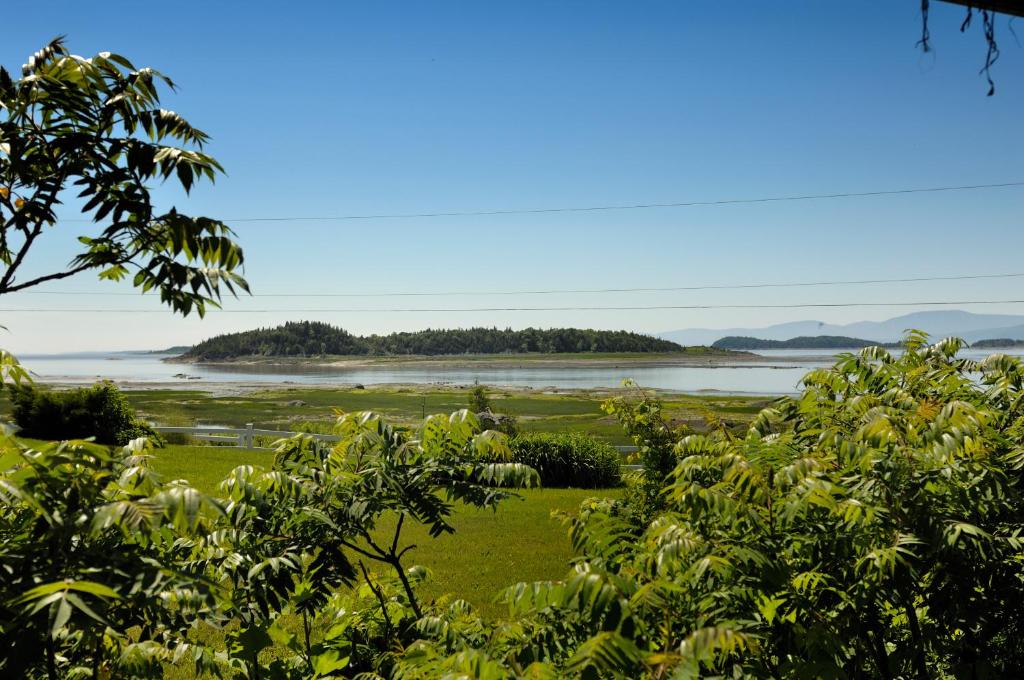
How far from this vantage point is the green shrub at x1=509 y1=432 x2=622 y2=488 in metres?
18.1

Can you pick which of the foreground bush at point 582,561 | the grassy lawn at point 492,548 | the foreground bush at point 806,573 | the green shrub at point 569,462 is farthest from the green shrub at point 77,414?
the foreground bush at point 806,573

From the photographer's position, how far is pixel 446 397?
52969 mm

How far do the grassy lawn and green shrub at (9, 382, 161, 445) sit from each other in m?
5.87

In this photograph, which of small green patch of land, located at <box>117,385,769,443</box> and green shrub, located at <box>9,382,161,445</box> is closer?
green shrub, located at <box>9,382,161,445</box>

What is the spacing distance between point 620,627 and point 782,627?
1.21m

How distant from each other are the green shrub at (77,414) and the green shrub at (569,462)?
491 inches

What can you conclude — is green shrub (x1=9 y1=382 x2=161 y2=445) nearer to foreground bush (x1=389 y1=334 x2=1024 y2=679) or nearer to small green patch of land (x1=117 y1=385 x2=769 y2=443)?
small green patch of land (x1=117 y1=385 x2=769 y2=443)

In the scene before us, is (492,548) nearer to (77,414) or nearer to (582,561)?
(582,561)

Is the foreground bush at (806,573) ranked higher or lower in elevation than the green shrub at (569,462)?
higher

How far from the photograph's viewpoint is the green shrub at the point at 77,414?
69.3ft

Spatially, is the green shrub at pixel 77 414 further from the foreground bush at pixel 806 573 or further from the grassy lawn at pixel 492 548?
the foreground bush at pixel 806 573

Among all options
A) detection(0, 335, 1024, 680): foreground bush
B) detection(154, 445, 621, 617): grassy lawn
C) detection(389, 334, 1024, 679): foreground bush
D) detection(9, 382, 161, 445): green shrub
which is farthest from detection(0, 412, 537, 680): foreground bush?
detection(9, 382, 161, 445): green shrub

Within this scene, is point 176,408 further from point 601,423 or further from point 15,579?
point 15,579

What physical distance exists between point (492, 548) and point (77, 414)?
56.0ft
